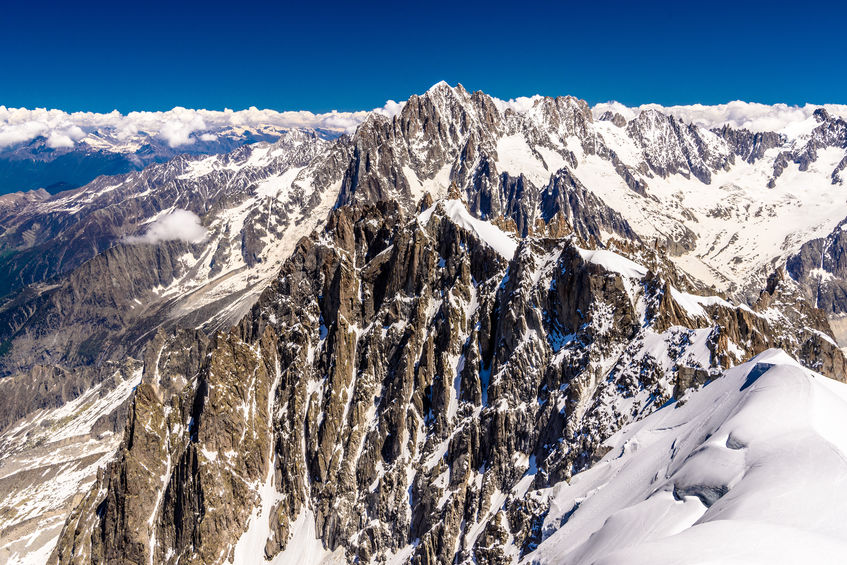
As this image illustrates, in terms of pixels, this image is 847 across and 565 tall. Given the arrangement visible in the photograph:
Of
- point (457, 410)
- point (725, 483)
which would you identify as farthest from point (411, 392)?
point (725, 483)

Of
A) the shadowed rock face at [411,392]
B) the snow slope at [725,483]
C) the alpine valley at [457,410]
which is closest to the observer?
the snow slope at [725,483]

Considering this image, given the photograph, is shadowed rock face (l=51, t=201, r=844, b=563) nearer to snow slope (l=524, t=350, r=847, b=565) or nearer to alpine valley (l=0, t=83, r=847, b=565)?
alpine valley (l=0, t=83, r=847, b=565)

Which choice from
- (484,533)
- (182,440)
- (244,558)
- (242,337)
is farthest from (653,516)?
(242,337)

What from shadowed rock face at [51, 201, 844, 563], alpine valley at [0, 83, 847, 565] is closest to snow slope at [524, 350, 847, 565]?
alpine valley at [0, 83, 847, 565]

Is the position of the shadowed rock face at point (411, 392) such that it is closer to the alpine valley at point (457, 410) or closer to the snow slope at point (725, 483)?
the alpine valley at point (457, 410)

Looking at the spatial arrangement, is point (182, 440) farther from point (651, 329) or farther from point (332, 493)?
point (651, 329)

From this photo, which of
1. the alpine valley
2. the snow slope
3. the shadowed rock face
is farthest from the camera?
the shadowed rock face

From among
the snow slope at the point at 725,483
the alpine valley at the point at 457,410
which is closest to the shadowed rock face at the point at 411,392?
the alpine valley at the point at 457,410
